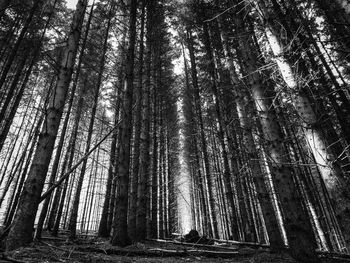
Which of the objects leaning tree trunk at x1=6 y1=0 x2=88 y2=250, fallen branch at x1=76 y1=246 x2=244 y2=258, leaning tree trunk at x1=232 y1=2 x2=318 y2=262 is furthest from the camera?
fallen branch at x1=76 y1=246 x2=244 y2=258

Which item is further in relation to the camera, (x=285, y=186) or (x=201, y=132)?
(x=201, y=132)

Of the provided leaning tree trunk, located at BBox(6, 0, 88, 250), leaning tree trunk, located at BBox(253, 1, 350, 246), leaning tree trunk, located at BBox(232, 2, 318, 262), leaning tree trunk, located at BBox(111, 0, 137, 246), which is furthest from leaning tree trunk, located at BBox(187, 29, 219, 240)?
leaning tree trunk, located at BBox(6, 0, 88, 250)

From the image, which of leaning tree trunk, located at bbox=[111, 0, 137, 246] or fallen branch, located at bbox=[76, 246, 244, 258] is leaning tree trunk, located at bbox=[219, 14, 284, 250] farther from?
leaning tree trunk, located at bbox=[111, 0, 137, 246]

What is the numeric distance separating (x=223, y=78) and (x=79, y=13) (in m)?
7.83

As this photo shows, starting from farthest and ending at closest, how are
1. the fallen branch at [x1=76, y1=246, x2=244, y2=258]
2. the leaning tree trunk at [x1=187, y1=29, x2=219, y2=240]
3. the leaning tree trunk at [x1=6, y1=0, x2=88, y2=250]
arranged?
the leaning tree trunk at [x1=187, y1=29, x2=219, y2=240], the fallen branch at [x1=76, y1=246, x2=244, y2=258], the leaning tree trunk at [x1=6, y1=0, x2=88, y2=250]

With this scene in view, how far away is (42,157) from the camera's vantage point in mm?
3359

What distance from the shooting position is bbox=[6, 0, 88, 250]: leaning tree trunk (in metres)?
2.86

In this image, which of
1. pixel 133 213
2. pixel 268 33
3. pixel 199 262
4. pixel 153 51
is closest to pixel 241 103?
pixel 268 33

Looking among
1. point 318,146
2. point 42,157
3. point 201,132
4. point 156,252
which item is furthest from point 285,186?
point 201,132

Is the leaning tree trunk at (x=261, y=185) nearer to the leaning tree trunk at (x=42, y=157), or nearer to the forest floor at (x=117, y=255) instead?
the forest floor at (x=117, y=255)

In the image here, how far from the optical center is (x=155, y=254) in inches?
169

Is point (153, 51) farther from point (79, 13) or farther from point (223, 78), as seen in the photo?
point (79, 13)

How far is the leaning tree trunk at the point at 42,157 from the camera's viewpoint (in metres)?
2.86

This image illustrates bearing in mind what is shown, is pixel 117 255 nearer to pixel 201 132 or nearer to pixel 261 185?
pixel 261 185
